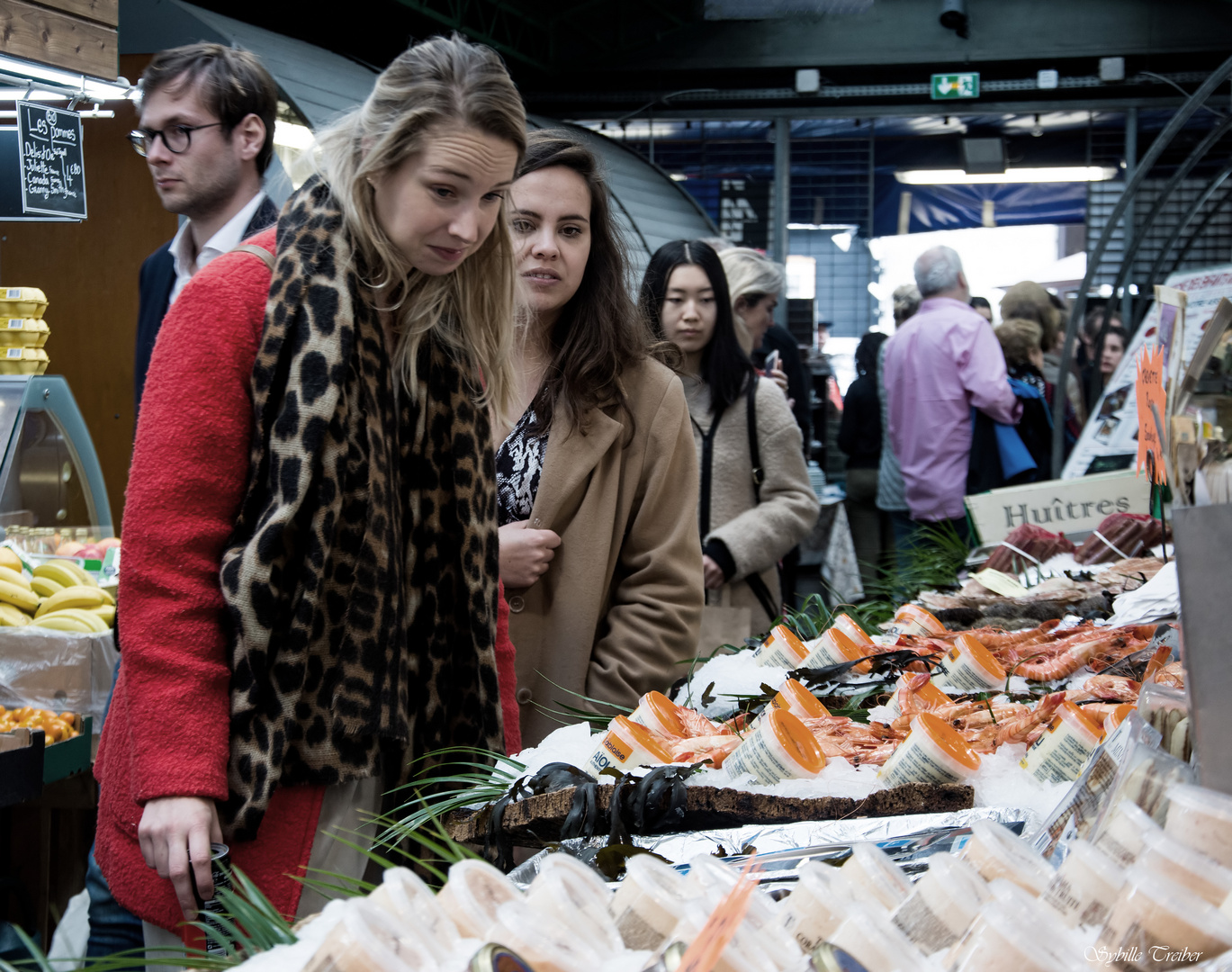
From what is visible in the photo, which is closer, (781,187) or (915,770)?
(915,770)

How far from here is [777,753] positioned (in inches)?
55.1

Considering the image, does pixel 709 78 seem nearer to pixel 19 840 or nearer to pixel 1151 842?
pixel 19 840

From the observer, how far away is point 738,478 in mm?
3379

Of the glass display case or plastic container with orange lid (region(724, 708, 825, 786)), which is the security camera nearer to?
the glass display case

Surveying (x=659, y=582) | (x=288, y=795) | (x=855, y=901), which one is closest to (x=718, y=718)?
(x=659, y=582)

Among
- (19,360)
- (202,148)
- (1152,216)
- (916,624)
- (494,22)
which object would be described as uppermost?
(494,22)

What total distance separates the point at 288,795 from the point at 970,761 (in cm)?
83

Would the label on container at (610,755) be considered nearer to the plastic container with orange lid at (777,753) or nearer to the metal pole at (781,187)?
the plastic container with orange lid at (777,753)

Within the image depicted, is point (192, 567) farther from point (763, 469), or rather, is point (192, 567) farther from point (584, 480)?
point (763, 469)

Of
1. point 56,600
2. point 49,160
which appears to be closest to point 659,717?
point 56,600

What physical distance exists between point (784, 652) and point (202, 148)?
1.74 m

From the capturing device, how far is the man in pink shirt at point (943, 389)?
5.12 m

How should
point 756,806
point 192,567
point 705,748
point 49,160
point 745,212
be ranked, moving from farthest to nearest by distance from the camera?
point 745,212, point 49,160, point 705,748, point 192,567, point 756,806

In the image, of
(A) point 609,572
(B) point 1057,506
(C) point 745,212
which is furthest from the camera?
(C) point 745,212
